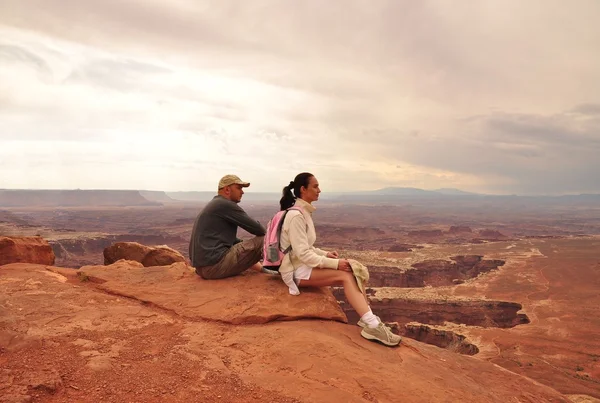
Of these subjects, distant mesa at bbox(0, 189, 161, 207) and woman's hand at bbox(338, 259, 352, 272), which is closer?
woman's hand at bbox(338, 259, 352, 272)

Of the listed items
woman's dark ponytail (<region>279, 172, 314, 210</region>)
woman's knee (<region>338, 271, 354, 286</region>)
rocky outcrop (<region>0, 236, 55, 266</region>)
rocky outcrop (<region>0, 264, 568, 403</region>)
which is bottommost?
rocky outcrop (<region>0, 264, 568, 403</region>)

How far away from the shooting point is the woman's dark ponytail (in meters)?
5.06

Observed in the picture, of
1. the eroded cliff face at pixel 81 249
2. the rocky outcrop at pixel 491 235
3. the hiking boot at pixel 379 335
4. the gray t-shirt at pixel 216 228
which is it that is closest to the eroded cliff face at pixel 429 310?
the hiking boot at pixel 379 335

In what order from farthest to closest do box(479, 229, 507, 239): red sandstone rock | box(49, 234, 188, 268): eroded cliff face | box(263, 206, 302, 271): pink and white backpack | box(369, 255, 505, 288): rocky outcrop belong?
box(479, 229, 507, 239): red sandstone rock < box(49, 234, 188, 268): eroded cliff face < box(369, 255, 505, 288): rocky outcrop < box(263, 206, 302, 271): pink and white backpack

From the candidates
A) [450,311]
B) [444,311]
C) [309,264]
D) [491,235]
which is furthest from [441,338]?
[491,235]

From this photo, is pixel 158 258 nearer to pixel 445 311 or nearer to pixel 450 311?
pixel 445 311

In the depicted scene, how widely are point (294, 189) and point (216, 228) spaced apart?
4.56ft

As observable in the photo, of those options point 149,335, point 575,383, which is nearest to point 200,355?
point 149,335

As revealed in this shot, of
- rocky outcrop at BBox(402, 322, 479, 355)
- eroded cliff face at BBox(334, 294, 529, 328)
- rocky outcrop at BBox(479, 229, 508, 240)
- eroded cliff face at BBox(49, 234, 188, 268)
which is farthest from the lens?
rocky outcrop at BBox(479, 229, 508, 240)

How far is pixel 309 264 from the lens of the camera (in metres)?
4.84

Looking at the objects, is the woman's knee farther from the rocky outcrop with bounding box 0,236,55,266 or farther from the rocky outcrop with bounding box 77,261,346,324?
the rocky outcrop with bounding box 0,236,55,266

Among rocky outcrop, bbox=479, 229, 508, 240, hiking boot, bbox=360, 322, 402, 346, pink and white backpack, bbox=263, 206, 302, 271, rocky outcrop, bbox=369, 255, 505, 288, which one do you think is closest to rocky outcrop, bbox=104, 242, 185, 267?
pink and white backpack, bbox=263, 206, 302, 271

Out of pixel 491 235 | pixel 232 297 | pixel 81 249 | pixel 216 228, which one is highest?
pixel 216 228

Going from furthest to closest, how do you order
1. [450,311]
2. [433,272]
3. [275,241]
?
[433,272] < [450,311] < [275,241]
